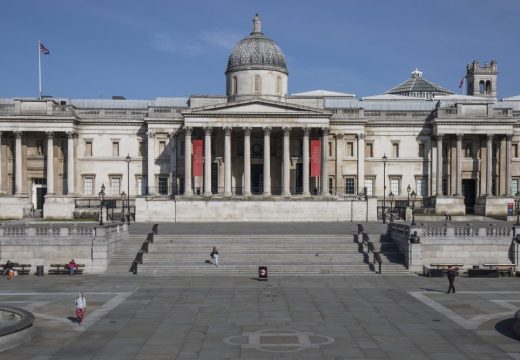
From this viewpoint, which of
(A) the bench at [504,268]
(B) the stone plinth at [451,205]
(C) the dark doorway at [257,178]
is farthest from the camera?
(C) the dark doorway at [257,178]

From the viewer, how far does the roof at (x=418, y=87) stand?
118 metres

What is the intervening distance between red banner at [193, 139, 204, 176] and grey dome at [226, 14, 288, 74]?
11.4 metres

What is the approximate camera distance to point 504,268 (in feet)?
163

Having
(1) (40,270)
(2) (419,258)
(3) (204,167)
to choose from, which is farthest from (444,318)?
(3) (204,167)

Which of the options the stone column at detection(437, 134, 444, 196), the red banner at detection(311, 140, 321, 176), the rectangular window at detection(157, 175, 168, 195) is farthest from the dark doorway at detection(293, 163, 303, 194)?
the stone column at detection(437, 134, 444, 196)

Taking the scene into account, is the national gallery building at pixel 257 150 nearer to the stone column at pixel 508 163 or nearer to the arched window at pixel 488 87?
the stone column at pixel 508 163

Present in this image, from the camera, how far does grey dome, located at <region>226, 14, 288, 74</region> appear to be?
271 feet

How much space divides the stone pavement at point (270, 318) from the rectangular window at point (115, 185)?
3874 centimetres

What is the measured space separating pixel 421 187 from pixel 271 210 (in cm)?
2223

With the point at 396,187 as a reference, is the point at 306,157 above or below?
above

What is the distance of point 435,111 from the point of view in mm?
84875

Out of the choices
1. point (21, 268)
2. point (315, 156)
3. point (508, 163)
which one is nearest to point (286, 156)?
point (315, 156)

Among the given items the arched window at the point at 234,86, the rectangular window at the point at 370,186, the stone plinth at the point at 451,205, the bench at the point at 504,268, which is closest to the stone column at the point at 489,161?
the stone plinth at the point at 451,205

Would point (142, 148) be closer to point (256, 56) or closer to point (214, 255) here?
point (256, 56)
